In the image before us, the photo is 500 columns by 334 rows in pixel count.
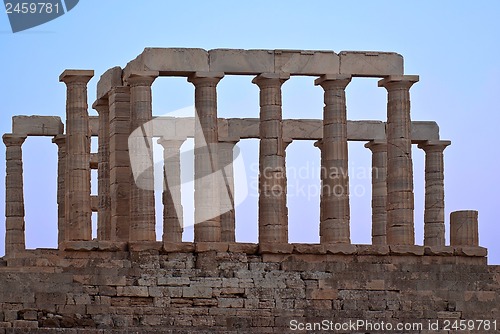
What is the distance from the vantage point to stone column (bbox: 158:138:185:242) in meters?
98.5

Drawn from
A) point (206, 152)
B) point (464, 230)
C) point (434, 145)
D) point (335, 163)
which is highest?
point (434, 145)

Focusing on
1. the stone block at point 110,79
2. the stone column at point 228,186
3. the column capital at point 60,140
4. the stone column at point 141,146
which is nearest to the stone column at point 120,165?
the stone block at point 110,79

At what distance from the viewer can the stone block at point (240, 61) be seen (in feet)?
300

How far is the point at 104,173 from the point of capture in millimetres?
96250

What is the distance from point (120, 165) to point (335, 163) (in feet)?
33.1

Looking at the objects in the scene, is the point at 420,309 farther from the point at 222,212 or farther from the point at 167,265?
the point at 222,212

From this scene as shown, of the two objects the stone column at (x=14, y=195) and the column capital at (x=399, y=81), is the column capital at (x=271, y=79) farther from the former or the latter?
the stone column at (x=14, y=195)

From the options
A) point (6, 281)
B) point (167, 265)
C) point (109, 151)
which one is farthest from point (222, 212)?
point (6, 281)

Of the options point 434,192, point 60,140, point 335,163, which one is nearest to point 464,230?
point 335,163

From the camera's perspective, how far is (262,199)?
92062mm

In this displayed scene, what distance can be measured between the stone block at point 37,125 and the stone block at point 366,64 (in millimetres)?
19700

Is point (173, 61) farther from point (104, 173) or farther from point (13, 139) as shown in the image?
point (13, 139)

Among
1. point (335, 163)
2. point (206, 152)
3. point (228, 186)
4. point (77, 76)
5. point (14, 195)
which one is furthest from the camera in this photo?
point (14, 195)

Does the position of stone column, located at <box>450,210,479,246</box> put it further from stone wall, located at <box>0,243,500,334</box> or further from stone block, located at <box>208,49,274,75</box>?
stone block, located at <box>208,49,274,75</box>
